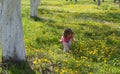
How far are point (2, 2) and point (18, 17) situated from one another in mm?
664

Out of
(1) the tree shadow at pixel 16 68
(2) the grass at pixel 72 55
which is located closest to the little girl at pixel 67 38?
(2) the grass at pixel 72 55

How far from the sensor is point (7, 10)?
9703 mm

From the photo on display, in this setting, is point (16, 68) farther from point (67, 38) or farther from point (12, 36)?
point (67, 38)

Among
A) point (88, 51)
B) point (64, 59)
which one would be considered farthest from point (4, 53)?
point (88, 51)

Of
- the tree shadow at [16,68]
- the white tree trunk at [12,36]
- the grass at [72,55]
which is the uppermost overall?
the white tree trunk at [12,36]

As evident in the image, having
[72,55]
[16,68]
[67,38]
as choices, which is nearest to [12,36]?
[16,68]

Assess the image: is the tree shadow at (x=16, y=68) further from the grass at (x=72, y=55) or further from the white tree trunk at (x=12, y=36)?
the white tree trunk at (x=12, y=36)

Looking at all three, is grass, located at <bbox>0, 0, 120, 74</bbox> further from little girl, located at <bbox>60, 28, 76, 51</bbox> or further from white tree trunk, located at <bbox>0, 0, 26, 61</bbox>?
white tree trunk, located at <bbox>0, 0, 26, 61</bbox>

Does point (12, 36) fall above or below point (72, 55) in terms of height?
above

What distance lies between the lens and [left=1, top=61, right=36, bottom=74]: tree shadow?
9.34m

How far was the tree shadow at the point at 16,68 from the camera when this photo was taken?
9.34 m

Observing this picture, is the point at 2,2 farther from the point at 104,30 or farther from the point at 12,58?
the point at 104,30

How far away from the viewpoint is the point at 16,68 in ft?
31.3

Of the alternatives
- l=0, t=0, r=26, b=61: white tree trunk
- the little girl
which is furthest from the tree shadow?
the little girl
